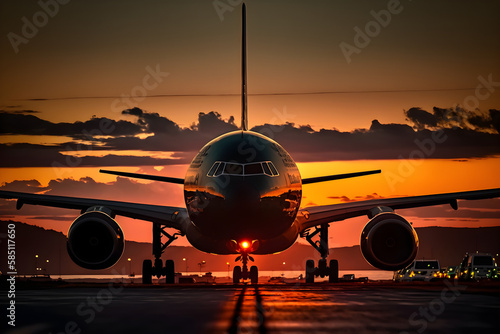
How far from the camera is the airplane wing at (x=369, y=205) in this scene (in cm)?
2711

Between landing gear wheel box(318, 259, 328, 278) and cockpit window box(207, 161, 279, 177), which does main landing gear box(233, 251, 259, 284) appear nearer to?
landing gear wheel box(318, 259, 328, 278)

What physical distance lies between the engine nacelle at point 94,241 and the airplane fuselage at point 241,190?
385 centimetres

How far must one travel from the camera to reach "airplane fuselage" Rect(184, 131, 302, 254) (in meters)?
19.8

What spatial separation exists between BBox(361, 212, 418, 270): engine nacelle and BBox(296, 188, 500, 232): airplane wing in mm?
2045

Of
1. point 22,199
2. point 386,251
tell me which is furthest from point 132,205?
point 386,251

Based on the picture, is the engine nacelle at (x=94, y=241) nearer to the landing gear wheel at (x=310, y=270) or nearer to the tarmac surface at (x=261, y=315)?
the tarmac surface at (x=261, y=315)

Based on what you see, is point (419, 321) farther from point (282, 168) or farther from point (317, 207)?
point (317, 207)

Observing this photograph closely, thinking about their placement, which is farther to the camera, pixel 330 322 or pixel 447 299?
pixel 447 299

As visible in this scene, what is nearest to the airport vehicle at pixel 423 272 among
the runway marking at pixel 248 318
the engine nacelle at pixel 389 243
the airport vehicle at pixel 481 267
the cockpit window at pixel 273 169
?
the airport vehicle at pixel 481 267

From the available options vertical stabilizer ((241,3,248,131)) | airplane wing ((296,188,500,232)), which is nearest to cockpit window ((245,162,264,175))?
airplane wing ((296,188,500,232))

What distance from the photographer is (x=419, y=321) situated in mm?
10797

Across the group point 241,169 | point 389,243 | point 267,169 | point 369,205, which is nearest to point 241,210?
point 241,169

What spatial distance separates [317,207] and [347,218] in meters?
1.22

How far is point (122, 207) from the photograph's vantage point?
2759cm
